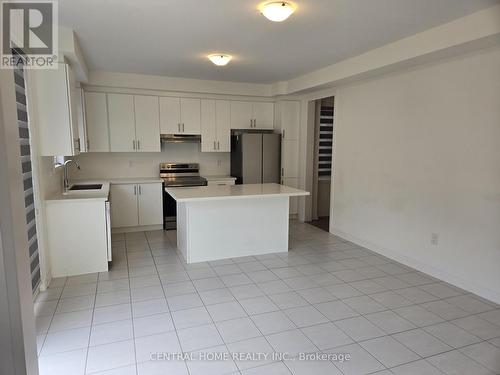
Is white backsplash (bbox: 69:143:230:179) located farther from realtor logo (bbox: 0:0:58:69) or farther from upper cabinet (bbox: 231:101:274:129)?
realtor logo (bbox: 0:0:58:69)

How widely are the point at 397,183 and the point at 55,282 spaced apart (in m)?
4.01

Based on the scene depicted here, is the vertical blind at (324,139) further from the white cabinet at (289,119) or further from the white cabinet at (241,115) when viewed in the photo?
the white cabinet at (241,115)

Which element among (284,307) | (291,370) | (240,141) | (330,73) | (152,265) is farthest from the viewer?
(240,141)

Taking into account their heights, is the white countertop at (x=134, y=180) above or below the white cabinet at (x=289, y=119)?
below

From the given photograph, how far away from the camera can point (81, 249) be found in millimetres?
3588

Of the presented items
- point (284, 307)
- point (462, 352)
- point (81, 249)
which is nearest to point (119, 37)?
point (81, 249)

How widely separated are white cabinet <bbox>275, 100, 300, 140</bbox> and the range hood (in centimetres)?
152

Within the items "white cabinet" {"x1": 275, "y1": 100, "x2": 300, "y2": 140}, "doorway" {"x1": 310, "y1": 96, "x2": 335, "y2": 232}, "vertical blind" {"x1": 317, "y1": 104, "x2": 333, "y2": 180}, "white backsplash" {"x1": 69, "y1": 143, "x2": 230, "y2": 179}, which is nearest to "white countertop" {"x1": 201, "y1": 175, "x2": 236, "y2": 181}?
"white backsplash" {"x1": 69, "y1": 143, "x2": 230, "y2": 179}

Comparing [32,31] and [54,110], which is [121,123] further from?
[32,31]

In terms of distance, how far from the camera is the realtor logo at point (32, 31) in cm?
254

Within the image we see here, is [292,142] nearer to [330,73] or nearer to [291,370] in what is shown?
[330,73]

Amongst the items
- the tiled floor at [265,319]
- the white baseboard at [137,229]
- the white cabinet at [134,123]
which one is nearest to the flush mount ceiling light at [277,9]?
the tiled floor at [265,319]

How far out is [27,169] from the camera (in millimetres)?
2939

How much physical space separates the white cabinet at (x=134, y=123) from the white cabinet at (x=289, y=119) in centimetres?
217
